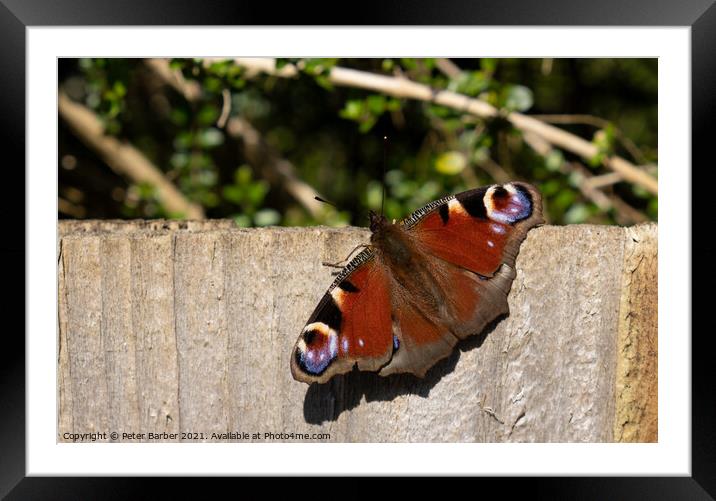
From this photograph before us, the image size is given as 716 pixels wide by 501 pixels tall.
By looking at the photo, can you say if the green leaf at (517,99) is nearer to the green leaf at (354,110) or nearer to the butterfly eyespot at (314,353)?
the green leaf at (354,110)

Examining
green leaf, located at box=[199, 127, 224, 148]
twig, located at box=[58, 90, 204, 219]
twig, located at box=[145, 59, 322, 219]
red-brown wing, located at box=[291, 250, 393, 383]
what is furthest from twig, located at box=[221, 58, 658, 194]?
red-brown wing, located at box=[291, 250, 393, 383]

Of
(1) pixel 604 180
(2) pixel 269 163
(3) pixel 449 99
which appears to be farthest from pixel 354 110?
(1) pixel 604 180

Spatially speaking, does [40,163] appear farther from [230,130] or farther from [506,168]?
[506,168]

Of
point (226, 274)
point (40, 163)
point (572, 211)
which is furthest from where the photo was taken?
point (572, 211)

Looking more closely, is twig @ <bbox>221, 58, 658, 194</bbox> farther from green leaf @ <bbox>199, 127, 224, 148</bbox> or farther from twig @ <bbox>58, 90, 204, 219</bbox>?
twig @ <bbox>58, 90, 204, 219</bbox>
